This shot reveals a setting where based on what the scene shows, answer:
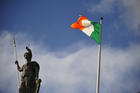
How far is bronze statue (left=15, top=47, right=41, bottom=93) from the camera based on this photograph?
11.9 meters

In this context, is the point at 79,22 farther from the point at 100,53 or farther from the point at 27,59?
the point at 27,59

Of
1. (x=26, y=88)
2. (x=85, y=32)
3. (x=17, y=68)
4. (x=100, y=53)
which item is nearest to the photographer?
(x=26, y=88)

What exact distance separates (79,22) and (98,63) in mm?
3111

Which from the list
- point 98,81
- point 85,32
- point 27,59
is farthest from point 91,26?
point 27,59

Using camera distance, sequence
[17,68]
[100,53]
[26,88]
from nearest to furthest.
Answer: [26,88] → [17,68] → [100,53]

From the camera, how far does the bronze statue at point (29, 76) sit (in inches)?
467

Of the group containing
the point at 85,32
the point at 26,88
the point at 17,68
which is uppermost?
the point at 85,32

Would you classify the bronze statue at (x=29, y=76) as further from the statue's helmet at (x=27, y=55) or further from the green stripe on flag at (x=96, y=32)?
the green stripe on flag at (x=96, y=32)

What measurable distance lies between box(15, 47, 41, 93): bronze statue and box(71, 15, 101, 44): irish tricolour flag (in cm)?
379

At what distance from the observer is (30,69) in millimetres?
12266

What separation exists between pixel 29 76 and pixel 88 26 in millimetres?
5207

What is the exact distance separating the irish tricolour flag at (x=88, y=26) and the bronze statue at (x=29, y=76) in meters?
3.79

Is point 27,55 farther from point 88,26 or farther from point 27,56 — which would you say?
point 88,26

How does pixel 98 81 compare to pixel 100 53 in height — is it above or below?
below
